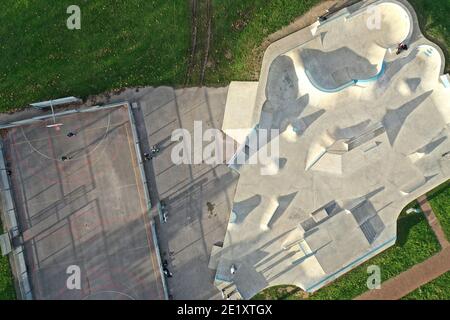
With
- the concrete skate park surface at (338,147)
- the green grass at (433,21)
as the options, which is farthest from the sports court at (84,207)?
the green grass at (433,21)

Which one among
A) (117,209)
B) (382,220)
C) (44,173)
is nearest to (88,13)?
(44,173)

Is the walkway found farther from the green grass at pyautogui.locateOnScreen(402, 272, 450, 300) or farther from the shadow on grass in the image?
the green grass at pyautogui.locateOnScreen(402, 272, 450, 300)

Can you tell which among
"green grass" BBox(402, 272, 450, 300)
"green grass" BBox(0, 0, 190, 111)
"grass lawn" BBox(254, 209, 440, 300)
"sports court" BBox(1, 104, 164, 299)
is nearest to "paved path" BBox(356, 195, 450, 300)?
"green grass" BBox(402, 272, 450, 300)

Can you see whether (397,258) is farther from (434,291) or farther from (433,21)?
(433,21)

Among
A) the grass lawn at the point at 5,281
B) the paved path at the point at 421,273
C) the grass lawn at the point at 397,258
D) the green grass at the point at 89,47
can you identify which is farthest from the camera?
the paved path at the point at 421,273

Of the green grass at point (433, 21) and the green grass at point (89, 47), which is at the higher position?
the green grass at point (89, 47)

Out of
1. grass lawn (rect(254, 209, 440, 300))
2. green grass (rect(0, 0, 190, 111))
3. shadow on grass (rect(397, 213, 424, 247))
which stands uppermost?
green grass (rect(0, 0, 190, 111))

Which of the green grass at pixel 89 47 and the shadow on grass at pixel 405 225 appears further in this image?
the shadow on grass at pixel 405 225

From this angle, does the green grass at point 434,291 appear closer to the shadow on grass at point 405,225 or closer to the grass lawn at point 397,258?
the grass lawn at point 397,258
